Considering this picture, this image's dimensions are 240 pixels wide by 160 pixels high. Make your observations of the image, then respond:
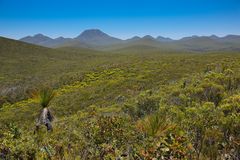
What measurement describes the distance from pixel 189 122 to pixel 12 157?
440 centimetres

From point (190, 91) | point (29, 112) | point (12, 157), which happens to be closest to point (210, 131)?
point (12, 157)

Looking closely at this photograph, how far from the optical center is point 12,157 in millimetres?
5793

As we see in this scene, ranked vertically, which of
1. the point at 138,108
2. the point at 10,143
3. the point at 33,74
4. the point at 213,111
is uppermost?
the point at 10,143

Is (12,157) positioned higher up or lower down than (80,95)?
higher up

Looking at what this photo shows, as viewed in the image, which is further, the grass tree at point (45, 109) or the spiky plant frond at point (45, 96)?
the spiky plant frond at point (45, 96)

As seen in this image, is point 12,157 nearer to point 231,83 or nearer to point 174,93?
point 174,93

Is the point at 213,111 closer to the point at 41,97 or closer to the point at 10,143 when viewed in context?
the point at 10,143

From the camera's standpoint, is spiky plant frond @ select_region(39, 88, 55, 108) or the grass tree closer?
the grass tree

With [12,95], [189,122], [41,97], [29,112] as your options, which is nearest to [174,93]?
[41,97]

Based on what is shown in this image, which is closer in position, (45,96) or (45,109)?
(45,109)

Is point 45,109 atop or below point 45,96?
below

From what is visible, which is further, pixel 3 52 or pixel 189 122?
pixel 3 52

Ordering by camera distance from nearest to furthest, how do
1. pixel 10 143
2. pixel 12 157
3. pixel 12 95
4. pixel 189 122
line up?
pixel 12 157, pixel 10 143, pixel 189 122, pixel 12 95

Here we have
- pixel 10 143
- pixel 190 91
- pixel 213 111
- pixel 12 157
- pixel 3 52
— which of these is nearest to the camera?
pixel 12 157
